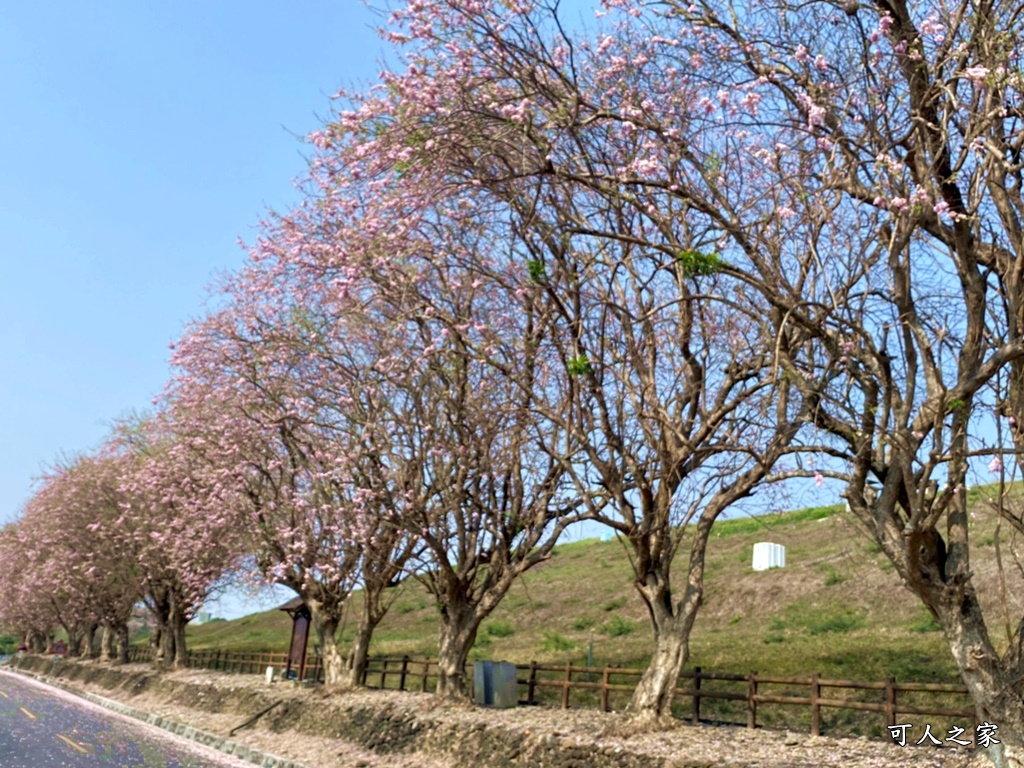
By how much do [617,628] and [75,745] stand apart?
20429mm

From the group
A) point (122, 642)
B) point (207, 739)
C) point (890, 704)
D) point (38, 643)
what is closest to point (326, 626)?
point (207, 739)

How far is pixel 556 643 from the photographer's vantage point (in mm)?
31812

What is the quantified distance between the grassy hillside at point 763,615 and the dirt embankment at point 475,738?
2.54 meters

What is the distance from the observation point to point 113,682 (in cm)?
3906

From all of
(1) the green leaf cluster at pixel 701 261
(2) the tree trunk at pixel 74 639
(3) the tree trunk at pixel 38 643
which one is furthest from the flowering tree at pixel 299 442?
(3) the tree trunk at pixel 38 643

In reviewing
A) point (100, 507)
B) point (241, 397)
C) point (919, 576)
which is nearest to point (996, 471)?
point (919, 576)

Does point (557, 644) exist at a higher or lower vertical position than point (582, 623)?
lower

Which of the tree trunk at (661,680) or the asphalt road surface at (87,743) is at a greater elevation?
the tree trunk at (661,680)

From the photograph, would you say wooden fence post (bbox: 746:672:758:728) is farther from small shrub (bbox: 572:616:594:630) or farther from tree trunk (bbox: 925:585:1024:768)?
small shrub (bbox: 572:616:594:630)

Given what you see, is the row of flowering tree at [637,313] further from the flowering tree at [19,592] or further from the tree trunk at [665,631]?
the flowering tree at [19,592]

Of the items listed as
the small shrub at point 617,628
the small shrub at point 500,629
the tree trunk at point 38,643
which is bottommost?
the tree trunk at point 38,643

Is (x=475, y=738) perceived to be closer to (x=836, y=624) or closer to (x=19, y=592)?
(x=836, y=624)

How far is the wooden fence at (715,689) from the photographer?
41.4 feet

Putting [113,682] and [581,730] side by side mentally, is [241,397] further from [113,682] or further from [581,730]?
[113,682]
